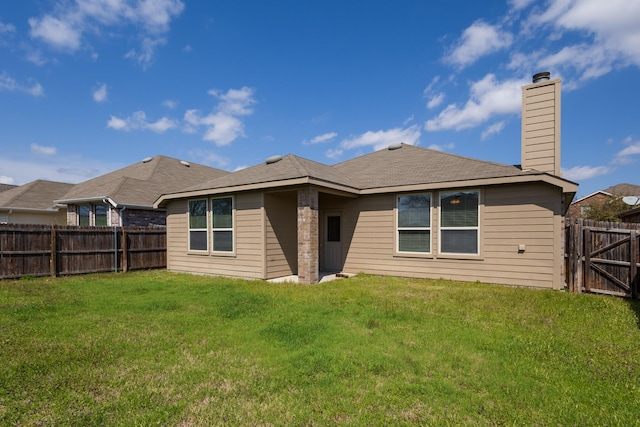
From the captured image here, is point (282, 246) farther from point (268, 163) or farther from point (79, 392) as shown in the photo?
point (79, 392)

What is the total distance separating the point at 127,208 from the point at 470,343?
562 inches

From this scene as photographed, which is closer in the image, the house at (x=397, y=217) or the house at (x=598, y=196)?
the house at (x=397, y=217)

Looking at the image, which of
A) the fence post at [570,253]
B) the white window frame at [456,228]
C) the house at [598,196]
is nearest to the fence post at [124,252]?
the white window frame at [456,228]

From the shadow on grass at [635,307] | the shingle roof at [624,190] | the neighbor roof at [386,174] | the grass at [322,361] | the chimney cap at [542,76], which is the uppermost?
the chimney cap at [542,76]

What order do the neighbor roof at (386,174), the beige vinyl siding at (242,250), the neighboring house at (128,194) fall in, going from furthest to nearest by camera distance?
the neighboring house at (128,194) < the beige vinyl siding at (242,250) < the neighbor roof at (386,174)

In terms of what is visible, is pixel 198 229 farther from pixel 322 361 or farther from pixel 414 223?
pixel 322 361

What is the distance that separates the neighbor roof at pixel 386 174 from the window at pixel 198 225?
18.1 inches

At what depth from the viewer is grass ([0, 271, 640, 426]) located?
259 cm

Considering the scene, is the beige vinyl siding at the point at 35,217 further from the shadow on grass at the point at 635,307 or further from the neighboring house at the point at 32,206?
the shadow on grass at the point at 635,307

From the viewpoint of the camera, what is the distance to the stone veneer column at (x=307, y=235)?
8617mm

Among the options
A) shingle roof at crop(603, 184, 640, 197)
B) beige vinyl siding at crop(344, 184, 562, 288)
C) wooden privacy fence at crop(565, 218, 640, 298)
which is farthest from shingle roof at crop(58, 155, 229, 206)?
shingle roof at crop(603, 184, 640, 197)

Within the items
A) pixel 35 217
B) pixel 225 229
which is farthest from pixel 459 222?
pixel 35 217

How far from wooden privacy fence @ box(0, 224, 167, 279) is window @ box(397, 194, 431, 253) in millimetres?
9527

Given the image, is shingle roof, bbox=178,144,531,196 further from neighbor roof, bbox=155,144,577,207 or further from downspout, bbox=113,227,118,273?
downspout, bbox=113,227,118,273
